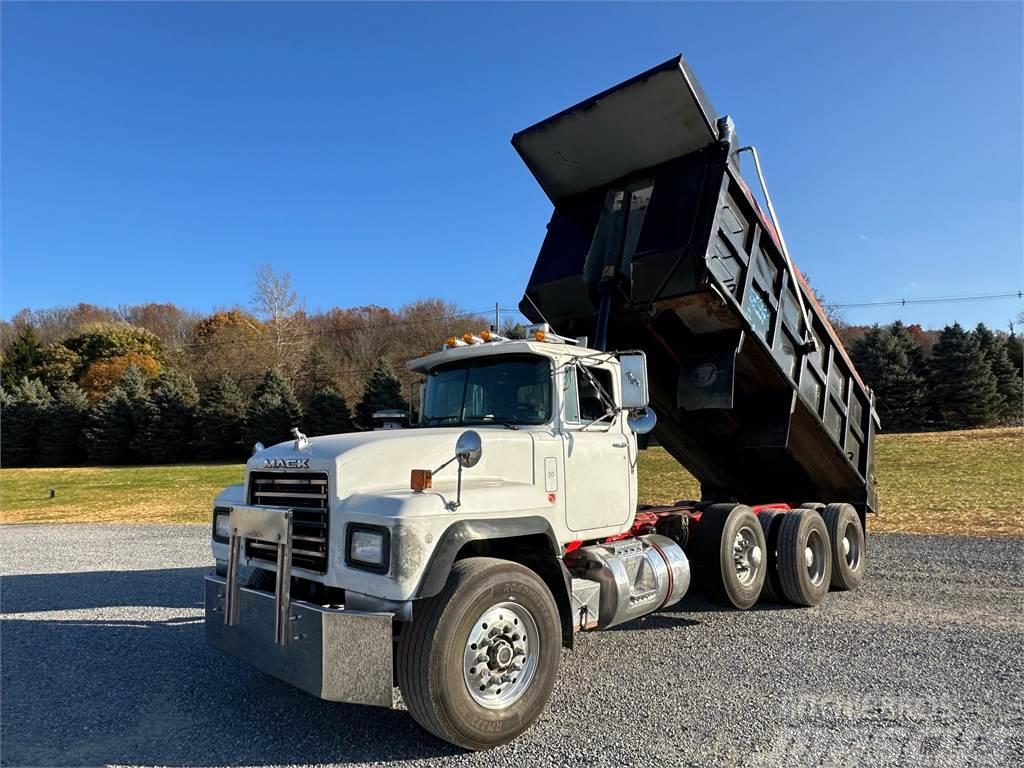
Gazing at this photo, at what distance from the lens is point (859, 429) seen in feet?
27.1

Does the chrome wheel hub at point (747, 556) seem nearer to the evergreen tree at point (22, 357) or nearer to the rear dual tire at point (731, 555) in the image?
the rear dual tire at point (731, 555)

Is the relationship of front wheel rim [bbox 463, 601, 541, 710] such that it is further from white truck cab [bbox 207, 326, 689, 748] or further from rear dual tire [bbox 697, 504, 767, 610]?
rear dual tire [bbox 697, 504, 767, 610]

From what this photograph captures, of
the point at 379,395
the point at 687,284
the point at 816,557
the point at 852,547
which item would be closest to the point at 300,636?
the point at 687,284

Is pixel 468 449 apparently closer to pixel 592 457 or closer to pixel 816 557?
pixel 592 457

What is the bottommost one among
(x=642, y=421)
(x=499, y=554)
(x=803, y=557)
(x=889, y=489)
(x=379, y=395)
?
(x=889, y=489)

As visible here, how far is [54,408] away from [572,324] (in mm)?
55583

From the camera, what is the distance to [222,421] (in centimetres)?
4500

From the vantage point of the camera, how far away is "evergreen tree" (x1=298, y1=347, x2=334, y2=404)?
158 feet

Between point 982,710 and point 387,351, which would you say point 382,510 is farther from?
point 387,351

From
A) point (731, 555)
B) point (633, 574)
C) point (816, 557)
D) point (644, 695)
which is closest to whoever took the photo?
point (644, 695)

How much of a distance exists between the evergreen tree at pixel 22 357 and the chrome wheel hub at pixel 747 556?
234 feet

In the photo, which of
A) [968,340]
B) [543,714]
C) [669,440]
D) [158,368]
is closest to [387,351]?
[158,368]

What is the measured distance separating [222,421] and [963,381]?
45.8 metres

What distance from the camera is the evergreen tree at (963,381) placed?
3800 cm
